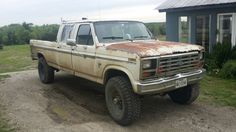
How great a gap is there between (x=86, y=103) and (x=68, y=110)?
27.0 inches

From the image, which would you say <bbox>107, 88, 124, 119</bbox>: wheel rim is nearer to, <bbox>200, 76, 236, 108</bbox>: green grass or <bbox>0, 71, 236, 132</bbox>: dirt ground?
<bbox>0, 71, 236, 132</bbox>: dirt ground

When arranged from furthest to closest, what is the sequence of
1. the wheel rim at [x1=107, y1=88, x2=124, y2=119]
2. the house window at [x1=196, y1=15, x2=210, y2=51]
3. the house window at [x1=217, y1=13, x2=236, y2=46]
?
the house window at [x1=196, y1=15, x2=210, y2=51] < the house window at [x1=217, y1=13, x2=236, y2=46] < the wheel rim at [x1=107, y1=88, x2=124, y2=119]

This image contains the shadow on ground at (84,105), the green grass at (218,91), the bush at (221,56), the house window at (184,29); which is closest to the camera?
the shadow on ground at (84,105)

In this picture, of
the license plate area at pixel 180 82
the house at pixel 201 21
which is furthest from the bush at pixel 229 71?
the license plate area at pixel 180 82

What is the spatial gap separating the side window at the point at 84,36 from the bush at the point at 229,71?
5.38m

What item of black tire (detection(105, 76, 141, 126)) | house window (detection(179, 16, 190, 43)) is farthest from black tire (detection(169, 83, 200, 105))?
house window (detection(179, 16, 190, 43))

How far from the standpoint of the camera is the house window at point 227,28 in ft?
41.5

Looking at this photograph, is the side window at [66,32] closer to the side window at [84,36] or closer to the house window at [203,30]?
the side window at [84,36]

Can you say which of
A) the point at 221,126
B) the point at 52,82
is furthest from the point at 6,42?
the point at 221,126

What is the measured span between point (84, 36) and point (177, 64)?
2.44 meters

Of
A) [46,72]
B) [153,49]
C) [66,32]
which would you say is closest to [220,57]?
[66,32]

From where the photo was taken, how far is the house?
1273 cm

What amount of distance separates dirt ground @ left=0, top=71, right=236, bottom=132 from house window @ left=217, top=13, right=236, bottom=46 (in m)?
5.99

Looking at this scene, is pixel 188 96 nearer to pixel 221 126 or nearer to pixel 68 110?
pixel 221 126
